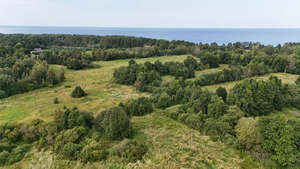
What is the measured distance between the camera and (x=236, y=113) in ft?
85.5

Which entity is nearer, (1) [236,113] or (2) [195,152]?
(2) [195,152]

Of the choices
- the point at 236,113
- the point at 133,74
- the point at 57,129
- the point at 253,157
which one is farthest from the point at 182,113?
the point at 133,74

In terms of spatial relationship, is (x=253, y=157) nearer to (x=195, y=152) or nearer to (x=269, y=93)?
(x=195, y=152)

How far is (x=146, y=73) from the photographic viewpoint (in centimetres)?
4988

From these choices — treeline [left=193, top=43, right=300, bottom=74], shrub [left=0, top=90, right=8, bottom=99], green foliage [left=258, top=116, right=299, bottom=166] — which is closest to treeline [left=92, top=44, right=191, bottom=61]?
treeline [left=193, top=43, right=300, bottom=74]

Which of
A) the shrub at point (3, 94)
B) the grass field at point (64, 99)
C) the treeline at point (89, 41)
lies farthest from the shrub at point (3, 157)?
the treeline at point (89, 41)

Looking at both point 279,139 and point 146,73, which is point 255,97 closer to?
point 279,139

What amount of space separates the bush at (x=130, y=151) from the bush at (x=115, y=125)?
9.75 feet

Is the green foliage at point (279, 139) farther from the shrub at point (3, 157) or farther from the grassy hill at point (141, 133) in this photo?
the shrub at point (3, 157)

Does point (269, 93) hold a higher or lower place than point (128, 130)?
higher

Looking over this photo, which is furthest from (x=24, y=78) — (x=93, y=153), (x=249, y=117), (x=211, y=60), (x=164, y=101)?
(x=211, y=60)

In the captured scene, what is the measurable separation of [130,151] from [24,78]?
141ft

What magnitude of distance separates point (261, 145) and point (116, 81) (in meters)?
40.4

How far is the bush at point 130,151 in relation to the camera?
20281 millimetres
